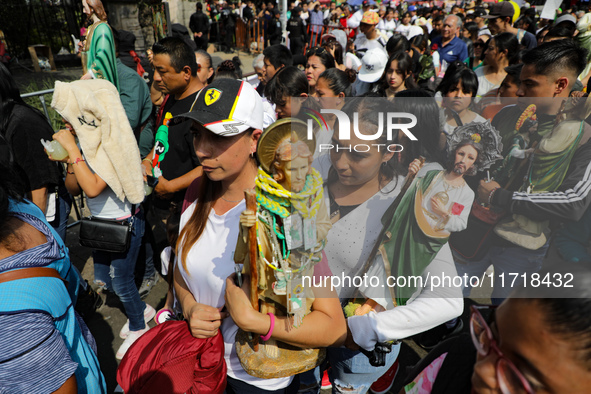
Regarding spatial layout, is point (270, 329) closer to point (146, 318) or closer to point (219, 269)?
point (219, 269)

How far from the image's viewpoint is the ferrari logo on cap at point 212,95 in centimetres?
149

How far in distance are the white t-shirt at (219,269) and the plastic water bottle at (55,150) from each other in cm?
133

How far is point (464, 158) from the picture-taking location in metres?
1.15

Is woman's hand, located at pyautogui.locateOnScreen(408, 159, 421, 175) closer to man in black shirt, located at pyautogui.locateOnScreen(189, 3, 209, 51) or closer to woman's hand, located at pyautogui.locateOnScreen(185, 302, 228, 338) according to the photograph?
woman's hand, located at pyautogui.locateOnScreen(185, 302, 228, 338)

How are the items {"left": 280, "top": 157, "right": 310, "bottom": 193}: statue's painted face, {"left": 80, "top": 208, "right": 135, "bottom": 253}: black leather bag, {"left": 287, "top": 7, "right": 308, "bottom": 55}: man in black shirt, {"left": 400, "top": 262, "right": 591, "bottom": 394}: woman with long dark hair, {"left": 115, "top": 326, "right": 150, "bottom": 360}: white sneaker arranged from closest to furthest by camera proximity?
{"left": 400, "top": 262, "right": 591, "bottom": 394}: woman with long dark hair
{"left": 280, "top": 157, "right": 310, "bottom": 193}: statue's painted face
{"left": 80, "top": 208, "right": 135, "bottom": 253}: black leather bag
{"left": 115, "top": 326, "right": 150, "bottom": 360}: white sneaker
{"left": 287, "top": 7, "right": 308, "bottom": 55}: man in black shirt

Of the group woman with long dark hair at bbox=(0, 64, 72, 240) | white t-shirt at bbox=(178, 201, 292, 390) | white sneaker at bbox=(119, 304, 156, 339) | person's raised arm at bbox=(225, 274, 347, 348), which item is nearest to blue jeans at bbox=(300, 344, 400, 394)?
white t-shirt at bbox=(178, 201, 292, 390)

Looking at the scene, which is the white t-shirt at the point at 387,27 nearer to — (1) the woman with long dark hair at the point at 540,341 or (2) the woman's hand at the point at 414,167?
(2) the woman's hand at the point at 414,167

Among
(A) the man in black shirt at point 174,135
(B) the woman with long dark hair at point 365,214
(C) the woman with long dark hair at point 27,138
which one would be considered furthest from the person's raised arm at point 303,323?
(C) the woman with long dark hair at point 27,138

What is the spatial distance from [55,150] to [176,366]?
1679 millimetres

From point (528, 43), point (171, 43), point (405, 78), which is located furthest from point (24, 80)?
point (528, 43)

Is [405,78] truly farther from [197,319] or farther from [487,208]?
[197,319]

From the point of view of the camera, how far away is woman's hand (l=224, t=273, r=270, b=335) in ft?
4.19

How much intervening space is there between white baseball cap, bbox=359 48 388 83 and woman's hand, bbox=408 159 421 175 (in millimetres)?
3972

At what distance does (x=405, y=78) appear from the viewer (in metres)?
4.32
